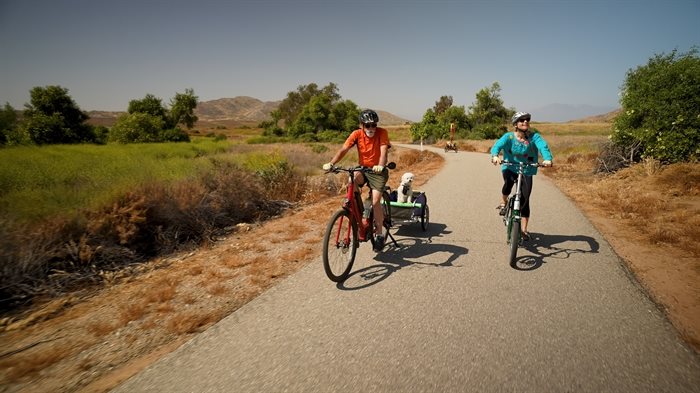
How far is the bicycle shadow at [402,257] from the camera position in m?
4.09

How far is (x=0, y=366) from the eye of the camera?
2508 millimetres

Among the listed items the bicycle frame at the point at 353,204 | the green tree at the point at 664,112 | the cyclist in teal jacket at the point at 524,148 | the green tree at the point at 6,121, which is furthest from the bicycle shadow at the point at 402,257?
the green tree at the point at 6,121

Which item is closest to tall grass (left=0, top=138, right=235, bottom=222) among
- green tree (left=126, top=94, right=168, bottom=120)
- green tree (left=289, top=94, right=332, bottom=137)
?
green tree (left=126, top=94, right=168, bottom=120)

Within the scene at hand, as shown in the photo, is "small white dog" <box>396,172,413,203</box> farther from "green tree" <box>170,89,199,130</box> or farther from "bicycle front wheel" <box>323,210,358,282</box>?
"green tree" <box>170,89,199,130</box>

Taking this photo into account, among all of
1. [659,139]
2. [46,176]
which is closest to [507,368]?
[46,176]

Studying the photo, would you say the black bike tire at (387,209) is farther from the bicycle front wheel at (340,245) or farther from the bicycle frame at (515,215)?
Result: the bicycle frame at (515,215)

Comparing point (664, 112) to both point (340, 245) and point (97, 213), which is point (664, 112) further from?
point (97, 213)

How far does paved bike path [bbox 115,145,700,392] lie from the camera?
2.32 metres

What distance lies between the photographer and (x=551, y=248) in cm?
521

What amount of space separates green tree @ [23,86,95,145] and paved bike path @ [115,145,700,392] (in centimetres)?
2199

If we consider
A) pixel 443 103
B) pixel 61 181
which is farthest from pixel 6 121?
pixel 443 103

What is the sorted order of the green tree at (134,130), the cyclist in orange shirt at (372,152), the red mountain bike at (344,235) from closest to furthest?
the red mountain bike at (344,235), the cyclist in orange shirt at (372,152), the green tree at (134,130)

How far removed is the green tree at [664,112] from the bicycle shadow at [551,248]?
8.39 meters

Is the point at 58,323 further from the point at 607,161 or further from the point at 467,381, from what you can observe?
the point at 607,161
